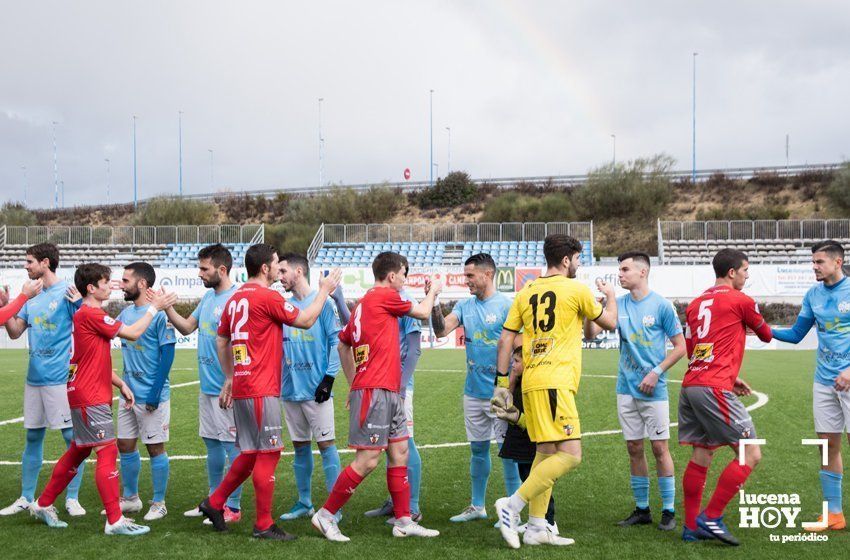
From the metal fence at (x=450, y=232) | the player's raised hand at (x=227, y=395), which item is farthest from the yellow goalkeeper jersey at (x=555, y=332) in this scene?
the metal fence at (x=450, y=232)

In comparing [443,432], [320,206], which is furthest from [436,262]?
[443,432]

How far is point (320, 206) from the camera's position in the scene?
2479 inches

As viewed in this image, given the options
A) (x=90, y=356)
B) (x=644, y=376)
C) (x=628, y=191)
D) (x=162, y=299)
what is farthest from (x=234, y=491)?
(x=628, y=191)

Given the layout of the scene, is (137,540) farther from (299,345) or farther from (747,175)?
(747,175)

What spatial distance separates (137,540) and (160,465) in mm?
1200

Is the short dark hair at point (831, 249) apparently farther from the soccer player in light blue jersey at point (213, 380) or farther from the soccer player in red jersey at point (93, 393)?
the soccer player in red jersey at point (93, 393)

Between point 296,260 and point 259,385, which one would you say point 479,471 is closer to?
point 259,385

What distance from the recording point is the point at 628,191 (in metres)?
60.3

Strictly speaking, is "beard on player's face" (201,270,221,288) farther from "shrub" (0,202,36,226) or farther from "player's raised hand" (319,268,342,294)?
"shrub" (0,202,36,226)

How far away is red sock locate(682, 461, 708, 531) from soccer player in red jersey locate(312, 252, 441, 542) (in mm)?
2158

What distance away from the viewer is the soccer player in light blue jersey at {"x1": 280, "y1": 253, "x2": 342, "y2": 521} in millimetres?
7949

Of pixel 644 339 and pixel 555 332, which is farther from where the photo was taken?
pixel 644 339

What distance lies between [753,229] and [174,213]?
138ft

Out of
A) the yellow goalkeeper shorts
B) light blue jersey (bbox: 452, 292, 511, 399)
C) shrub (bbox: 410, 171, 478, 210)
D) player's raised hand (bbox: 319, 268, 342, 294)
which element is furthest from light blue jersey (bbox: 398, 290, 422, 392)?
shrub (bbox: 410, 171, 478, 210)
